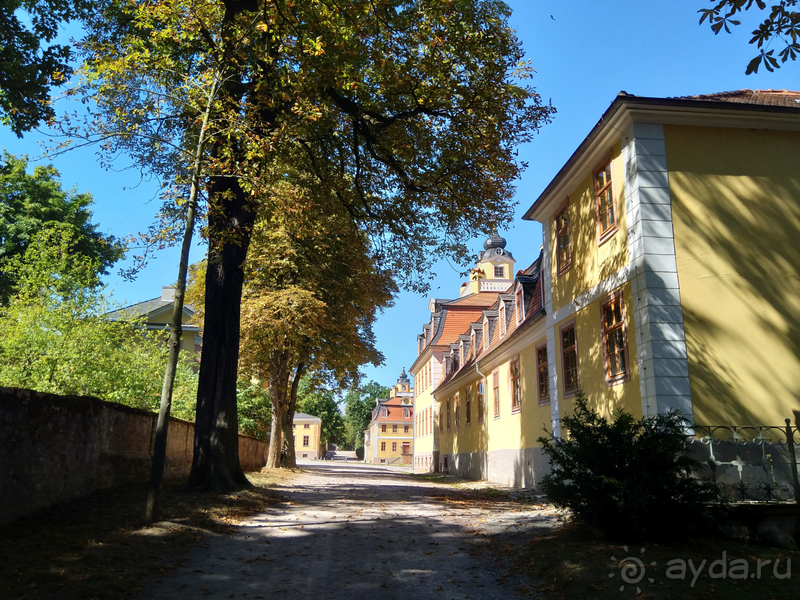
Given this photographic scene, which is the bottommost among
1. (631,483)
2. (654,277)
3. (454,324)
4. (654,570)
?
(654,570)

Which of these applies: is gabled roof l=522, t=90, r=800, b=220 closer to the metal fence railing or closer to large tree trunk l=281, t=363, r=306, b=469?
the metal fence railing

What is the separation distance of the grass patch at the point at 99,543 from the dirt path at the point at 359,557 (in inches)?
11.4

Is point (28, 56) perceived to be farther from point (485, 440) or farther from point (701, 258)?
point (485, 440)

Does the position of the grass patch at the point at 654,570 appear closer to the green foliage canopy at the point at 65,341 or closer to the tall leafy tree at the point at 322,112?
the tall leafy tree at the point at 322,112

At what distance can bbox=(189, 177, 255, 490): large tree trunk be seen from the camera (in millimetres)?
11297

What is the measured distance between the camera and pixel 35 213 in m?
31.9

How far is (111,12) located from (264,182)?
6187mm

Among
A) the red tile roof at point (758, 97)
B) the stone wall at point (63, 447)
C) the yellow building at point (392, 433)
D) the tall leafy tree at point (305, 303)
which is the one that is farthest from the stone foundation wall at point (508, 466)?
the yellow building at point (392, 433)

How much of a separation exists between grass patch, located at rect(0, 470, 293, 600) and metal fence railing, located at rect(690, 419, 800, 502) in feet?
23.1

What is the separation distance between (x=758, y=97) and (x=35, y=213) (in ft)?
108

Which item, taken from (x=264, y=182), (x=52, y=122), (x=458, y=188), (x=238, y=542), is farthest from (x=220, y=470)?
(x=458, y=188)

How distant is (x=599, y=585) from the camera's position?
17.4 ft

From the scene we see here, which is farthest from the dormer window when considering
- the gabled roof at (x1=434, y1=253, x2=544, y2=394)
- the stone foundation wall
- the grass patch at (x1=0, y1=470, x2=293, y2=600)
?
the grass patch at (x1=0, y1=470, x2=293, y2=600)

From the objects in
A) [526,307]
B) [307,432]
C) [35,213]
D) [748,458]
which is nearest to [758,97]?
[748,458]
